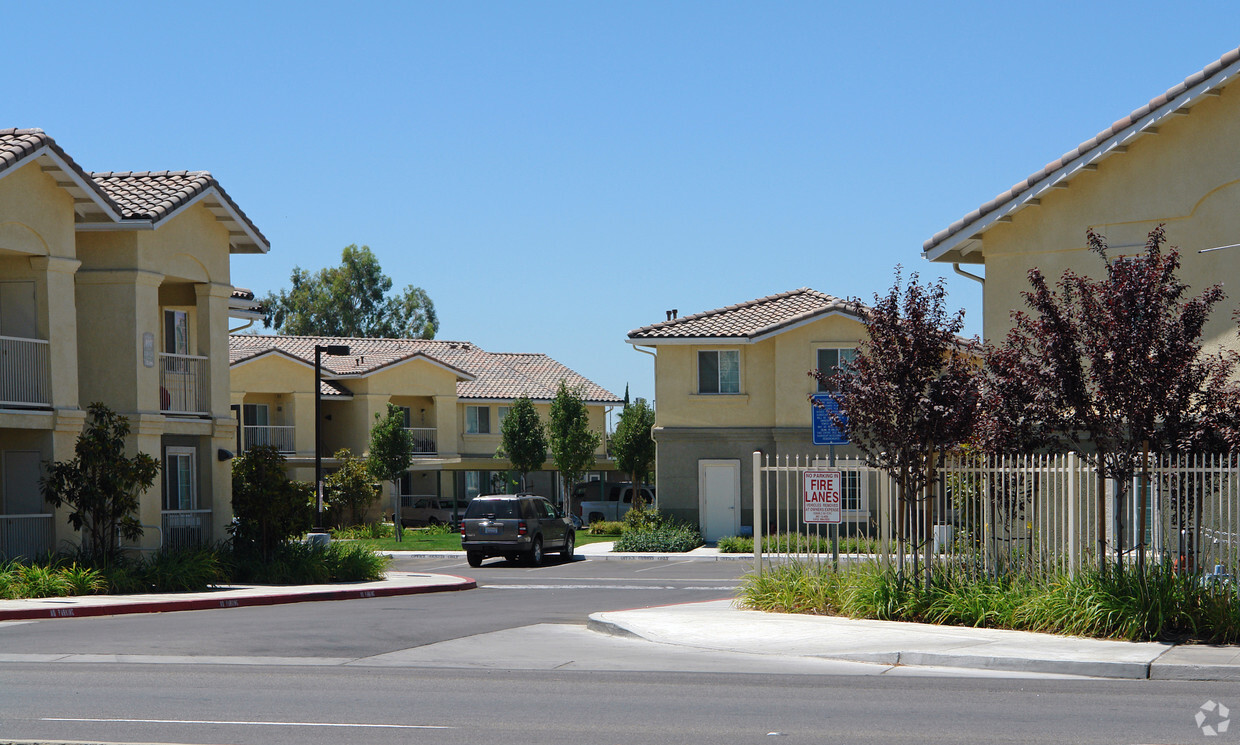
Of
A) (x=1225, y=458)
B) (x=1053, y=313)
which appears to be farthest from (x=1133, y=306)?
(x=1225, y=458)

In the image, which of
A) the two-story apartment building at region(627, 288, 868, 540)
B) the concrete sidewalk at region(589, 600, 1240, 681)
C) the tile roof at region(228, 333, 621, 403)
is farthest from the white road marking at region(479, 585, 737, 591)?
the tile roof at region(228, 333, 621, 403)

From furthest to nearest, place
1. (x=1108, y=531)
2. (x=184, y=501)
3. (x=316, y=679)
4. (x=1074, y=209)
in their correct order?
(x=184, y=501), (x=1074, y=209), (x=1108, y=531), (x=316, y=679)

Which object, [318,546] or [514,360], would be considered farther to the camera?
[514,360]

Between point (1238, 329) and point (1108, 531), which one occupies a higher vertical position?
point (1238, 329)

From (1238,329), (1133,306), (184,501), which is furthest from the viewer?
(184,501)

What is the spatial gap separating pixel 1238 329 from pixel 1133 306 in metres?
5.52

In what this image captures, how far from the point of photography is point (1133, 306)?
14859 mm

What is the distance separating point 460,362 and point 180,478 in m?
39.5

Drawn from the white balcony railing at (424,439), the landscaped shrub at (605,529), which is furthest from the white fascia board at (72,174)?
the white balcony railing at (424,439)

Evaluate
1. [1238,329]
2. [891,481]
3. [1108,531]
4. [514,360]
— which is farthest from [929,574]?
[514,360]

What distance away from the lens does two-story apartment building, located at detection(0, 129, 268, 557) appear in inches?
913

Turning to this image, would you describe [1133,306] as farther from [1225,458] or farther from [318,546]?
[318,546]

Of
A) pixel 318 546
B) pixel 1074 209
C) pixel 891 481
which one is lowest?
pixel 318 546

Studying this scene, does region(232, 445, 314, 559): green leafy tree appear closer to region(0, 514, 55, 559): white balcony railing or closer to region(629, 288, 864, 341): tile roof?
region(0, 514, 55, 559): white balcony railing
